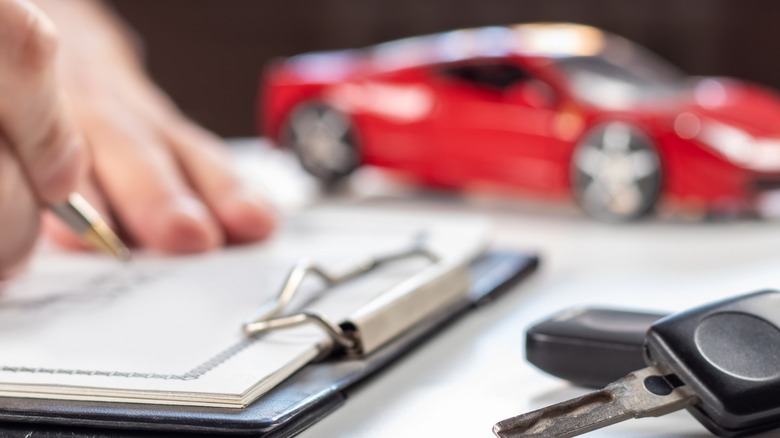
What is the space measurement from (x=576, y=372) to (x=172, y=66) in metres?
1.87

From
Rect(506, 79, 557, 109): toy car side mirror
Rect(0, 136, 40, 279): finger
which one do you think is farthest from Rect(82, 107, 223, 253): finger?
Rect(506, 79, 557, 109): toy car side mirror

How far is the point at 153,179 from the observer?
25.8 inches

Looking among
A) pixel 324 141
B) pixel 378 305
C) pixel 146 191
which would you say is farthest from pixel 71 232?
pixel 324 141

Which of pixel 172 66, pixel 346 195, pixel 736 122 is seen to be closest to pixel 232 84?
pixel 172 66

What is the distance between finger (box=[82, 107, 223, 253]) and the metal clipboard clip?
143 mm

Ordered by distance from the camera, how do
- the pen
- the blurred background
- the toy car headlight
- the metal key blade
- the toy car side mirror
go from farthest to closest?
Result: 1. the blurred background
2. the toy car side mirror
3. the toy car headlight
4. the pen
5. the metal key blade

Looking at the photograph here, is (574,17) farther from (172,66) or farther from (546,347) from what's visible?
(546,347)

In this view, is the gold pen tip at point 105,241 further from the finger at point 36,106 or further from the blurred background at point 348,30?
the blurred background at point 348,30

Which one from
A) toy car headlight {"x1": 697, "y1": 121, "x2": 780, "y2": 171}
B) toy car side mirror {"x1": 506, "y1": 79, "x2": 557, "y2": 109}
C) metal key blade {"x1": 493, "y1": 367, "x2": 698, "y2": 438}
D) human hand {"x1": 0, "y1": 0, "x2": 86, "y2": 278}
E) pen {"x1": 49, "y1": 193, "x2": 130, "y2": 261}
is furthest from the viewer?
toy car side mirror {"x1": 506, "y1": 79, "x2": 557, "y2": 109}

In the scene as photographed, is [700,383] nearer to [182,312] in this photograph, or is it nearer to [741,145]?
[182,312]

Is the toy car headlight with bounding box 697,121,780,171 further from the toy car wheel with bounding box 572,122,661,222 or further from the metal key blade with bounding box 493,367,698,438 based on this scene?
the metal key blade with bounding box 493,367,698,438

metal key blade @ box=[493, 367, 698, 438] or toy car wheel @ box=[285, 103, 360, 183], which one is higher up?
toy car wheel @ box=[285, 103, 360, 183]

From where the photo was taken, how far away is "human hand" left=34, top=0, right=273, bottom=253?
2.10 ft

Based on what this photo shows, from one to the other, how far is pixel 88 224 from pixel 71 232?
0.07 m
